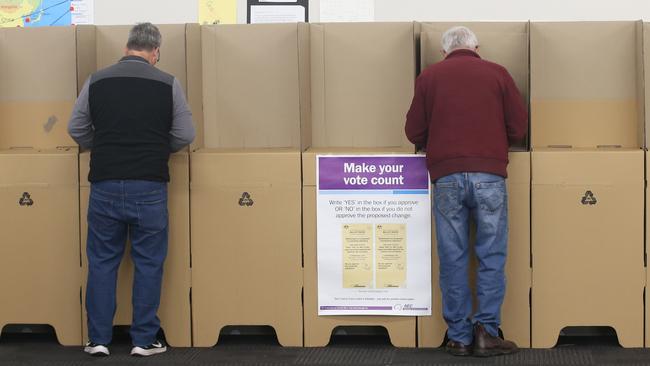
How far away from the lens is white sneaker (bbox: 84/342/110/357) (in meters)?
3.27

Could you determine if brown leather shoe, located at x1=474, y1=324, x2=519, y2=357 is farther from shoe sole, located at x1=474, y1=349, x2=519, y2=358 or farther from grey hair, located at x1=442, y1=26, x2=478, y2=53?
grey hair, located at x1=442, y1=26, x2=478, y2=53

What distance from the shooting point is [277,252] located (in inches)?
133

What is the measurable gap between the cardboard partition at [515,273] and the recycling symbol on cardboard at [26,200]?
1.49 m

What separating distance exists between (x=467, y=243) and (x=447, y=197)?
0.19 meters

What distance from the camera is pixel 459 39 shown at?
321 centimetres

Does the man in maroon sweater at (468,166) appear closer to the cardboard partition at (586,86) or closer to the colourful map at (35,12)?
the cardboard partition at (586,86)

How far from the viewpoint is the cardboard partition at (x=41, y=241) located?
11.2ft

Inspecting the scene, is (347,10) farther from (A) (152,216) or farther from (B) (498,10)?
(A) (152,216)

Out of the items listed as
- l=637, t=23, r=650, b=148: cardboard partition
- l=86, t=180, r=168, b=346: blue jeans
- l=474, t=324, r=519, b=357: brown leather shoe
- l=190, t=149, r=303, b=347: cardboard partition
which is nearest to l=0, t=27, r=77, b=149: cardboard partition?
l=86, t=180, r=168, b=346: blue jeans

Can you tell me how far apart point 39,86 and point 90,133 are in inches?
17.7

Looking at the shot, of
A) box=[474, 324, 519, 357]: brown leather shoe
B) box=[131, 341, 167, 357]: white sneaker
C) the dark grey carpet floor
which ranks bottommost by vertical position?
the dark grey carpet floor

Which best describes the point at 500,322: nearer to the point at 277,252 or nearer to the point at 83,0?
the point at 277,252

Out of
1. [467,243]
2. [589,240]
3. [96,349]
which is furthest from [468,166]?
[96,349]

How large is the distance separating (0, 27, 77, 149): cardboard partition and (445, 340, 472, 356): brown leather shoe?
64.5 inches
